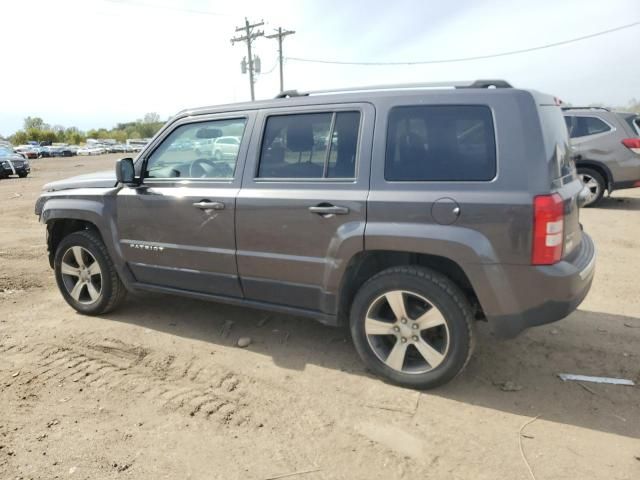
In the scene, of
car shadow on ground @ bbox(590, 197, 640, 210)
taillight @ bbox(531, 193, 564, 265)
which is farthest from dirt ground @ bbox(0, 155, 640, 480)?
car shadow on ground @ bbox(590, 197, 640, 210)

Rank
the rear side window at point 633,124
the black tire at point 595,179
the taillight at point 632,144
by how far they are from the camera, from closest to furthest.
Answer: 1. the taillight at point 632,144
2. the rear side window at point 633,124
3. the black tire at point 595,179

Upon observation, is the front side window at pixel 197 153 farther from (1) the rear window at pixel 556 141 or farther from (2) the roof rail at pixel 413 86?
(1) the rear window at pixel 556 141

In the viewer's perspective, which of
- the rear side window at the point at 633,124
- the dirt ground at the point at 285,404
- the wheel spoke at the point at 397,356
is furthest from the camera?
the rear side window at the point at 633,124

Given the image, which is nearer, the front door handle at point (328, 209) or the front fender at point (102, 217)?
the front door handle at point (328, 209)

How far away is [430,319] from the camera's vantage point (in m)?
3.08

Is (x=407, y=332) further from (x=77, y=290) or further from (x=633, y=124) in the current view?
(x=633, y=124)

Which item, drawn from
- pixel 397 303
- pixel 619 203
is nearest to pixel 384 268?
pixel 397 303

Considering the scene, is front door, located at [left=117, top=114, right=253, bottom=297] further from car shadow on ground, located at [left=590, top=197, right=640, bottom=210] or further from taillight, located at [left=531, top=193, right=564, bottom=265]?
car shadow on ground, located at [left=590, top=197, right=640, bottom=210]

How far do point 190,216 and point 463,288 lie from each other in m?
2.12

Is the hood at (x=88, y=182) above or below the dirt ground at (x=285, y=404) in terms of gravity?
above

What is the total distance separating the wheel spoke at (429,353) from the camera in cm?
310

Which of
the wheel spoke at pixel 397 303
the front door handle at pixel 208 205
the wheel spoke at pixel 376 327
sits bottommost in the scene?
the wheel spoke at pixel 376 327

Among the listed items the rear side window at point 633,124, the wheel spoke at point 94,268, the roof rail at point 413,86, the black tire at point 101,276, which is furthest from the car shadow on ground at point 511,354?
the rear side window at point 633,124

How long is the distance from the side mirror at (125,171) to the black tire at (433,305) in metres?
2.16
